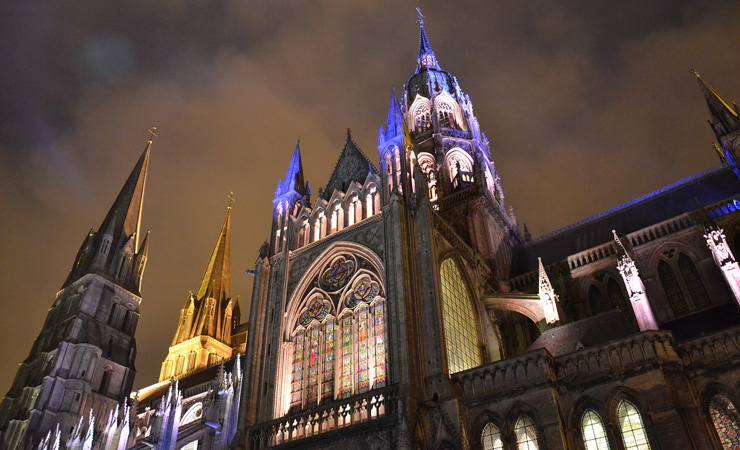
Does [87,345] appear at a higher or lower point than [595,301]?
higher

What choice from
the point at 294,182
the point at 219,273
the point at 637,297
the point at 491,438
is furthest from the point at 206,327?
the point at 637,297

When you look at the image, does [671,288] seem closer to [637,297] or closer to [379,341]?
[637,297]

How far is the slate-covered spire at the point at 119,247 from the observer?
46.8 metres

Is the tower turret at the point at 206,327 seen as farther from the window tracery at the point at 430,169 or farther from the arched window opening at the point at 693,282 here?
the arched window opening at the point at 693,282

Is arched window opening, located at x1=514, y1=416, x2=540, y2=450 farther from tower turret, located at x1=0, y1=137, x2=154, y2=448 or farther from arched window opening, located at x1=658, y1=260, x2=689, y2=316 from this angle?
tower turret, located at x1=0, y1=137, x2=154, y2=448

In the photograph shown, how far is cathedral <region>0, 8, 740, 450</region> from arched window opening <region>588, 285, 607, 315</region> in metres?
0.15

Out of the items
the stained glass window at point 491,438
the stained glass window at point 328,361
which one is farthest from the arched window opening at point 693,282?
the stained glass window at point 328,361

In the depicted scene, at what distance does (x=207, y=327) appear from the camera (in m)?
50.9

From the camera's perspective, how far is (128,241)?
49.2 metres

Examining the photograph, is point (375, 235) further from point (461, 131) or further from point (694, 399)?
point (461, 131)

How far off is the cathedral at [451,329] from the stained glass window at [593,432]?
57 millimetres

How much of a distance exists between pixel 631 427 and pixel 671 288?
35.9 ft

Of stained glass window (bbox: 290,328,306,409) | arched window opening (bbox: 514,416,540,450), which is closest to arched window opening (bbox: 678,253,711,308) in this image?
arched window opening (bbox: 514,416,540,450)

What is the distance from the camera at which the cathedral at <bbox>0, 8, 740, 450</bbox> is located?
17.6 metres
